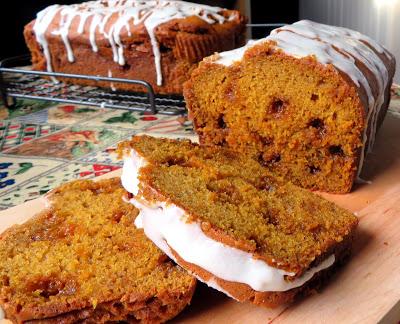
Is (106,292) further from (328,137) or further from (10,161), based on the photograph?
(10,161)

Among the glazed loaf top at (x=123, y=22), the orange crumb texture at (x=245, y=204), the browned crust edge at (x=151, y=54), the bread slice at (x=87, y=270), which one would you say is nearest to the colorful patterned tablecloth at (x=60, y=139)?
the browned crust edge at (x=151, y=54)

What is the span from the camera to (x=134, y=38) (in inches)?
132

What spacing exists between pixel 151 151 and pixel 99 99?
1744 mm

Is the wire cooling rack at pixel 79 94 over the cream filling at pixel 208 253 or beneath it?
beneath

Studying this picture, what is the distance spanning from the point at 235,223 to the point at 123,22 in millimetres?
2169

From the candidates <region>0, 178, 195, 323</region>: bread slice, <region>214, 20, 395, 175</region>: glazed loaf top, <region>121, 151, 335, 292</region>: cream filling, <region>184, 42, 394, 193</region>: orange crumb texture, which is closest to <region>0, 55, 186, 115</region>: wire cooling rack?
<region>184, 42, 394, 193</region>: orange crumb texture

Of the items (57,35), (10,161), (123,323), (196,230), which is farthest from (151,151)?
(57,35)

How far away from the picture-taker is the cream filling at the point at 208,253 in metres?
1.46

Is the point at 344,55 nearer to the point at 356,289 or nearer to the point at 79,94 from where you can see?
the point at 356,289

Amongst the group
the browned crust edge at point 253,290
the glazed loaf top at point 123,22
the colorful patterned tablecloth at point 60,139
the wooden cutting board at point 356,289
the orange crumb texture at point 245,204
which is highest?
the glazed loaf top at point 123,22

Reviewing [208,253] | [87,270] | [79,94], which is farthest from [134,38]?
[208,253]

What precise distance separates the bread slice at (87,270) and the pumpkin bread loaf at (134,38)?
1.49 meters

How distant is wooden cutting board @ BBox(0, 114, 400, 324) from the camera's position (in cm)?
151

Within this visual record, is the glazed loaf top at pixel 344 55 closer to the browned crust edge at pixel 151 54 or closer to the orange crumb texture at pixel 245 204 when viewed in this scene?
the orange crumb texture at pixel 245 204
